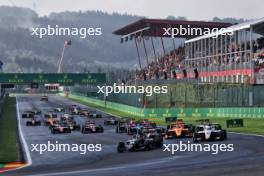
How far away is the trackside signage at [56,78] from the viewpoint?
402 feet

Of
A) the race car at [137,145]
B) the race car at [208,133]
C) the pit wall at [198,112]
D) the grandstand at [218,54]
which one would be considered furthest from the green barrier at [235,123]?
the race car at [137,145]

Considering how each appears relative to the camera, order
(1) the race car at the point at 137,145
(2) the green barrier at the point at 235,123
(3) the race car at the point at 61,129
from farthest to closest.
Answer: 1. (3) the race car at the point at 61,129
2. (2) the green barrier at the point at 235,123
3. (1) the race car at the point at 137,145

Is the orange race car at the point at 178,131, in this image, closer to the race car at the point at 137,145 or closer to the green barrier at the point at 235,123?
the race car at the point at 137,145

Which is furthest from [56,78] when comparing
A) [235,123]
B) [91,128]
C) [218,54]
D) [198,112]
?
[235,123]

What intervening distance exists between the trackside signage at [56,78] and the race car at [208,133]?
8694 centimetres

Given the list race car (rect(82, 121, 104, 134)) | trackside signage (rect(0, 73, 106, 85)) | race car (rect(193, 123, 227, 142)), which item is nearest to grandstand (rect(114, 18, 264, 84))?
trackside signage (rect(0, 73, 106, 85))

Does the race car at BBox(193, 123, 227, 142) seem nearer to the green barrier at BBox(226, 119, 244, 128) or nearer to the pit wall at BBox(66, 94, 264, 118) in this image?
the green barrier at BBox(226, 119, 244, 128)

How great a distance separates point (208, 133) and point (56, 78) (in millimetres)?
91240

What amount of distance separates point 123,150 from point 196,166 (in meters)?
11.3

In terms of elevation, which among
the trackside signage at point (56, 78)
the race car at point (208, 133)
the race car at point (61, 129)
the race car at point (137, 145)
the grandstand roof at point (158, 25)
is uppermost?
the grandstand roof at point (158, 25)

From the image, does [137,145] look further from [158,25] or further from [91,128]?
[158,25]

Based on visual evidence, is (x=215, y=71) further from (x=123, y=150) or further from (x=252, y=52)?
(x=123, y=150)

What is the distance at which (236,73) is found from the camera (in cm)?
6919

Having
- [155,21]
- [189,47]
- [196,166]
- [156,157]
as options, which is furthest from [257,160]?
[155,21]
